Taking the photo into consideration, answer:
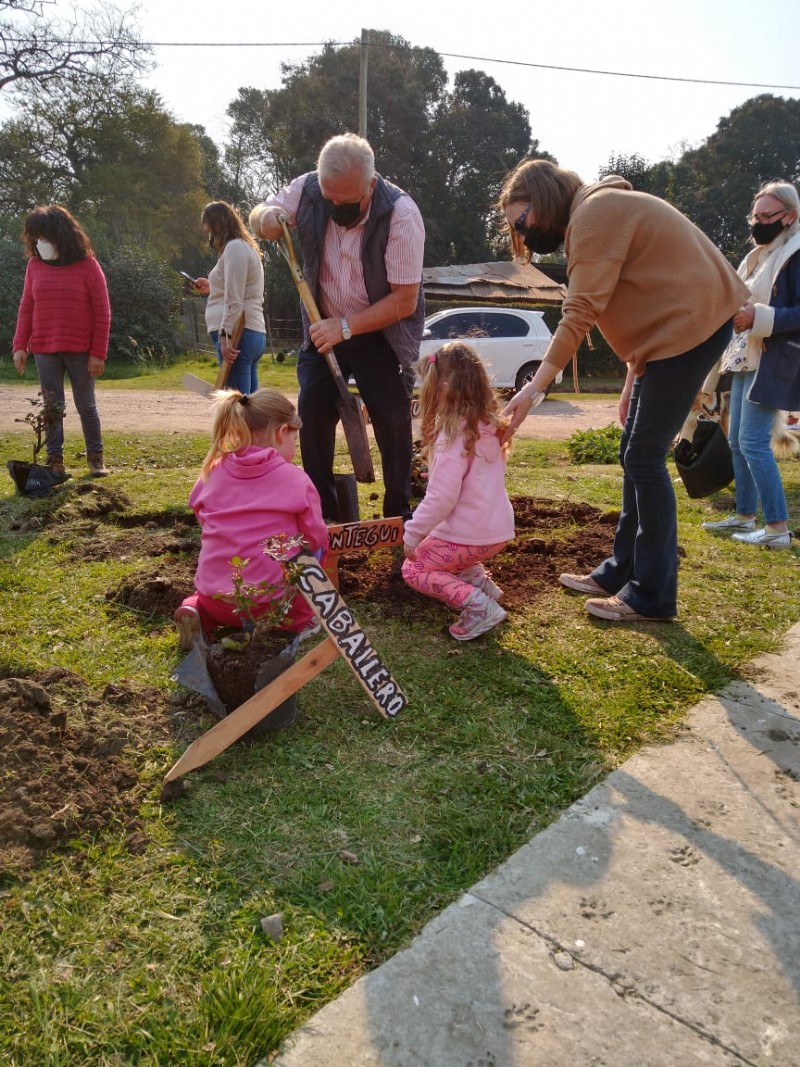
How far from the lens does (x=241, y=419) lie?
3.21 m

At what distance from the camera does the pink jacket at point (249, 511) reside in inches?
120

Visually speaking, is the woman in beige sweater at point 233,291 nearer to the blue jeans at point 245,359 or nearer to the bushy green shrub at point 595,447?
the blue jeans at point 245,359

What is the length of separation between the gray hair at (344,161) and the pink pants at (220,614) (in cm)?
210

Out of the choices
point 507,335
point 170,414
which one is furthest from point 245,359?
point 507,335

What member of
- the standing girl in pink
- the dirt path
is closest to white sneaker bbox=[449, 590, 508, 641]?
the standing girl in pink

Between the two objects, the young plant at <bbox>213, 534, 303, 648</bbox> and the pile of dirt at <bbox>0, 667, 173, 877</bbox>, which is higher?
the young plant at <bbox>213, 534, 303, 648</bbox>

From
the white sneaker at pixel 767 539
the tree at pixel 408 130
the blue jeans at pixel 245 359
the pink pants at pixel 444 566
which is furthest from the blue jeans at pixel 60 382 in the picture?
the tree at pixel 408 130

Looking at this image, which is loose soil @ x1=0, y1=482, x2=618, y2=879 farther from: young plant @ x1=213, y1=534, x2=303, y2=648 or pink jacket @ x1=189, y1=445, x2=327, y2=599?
pink jacket @ x1=189, y1=445, x2=327, y2=599

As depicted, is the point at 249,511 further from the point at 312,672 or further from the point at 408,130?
the point at 408,130

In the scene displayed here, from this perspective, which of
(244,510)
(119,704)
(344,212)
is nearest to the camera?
(119,704)

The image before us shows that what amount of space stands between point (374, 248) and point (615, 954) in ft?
11.2

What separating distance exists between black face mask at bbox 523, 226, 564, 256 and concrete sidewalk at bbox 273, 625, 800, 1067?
228cm

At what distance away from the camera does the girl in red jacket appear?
626 centimetres

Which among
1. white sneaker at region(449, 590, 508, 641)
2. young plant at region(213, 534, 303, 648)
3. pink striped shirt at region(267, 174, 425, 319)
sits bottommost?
white sneaker at region(449, 590, 508, 641)
